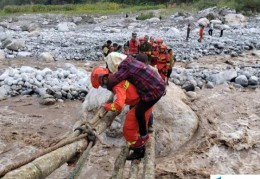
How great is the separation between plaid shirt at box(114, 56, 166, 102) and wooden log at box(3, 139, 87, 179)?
3.48 feet

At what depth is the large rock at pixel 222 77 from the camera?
1038cm

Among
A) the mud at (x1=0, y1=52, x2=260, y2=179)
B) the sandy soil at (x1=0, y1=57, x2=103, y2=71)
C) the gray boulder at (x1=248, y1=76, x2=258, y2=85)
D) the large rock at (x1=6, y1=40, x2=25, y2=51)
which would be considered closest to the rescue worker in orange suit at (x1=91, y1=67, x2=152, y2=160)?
the mud at (x1=0, y1=52, x2=260, y2=179)

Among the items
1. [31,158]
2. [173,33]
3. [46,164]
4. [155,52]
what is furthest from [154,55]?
[173,33]

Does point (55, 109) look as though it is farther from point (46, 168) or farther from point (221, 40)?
point (221, 40)

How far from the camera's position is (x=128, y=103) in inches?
189

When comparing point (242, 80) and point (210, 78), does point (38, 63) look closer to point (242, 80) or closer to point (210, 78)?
point (210, 78)

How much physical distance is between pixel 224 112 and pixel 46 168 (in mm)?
5613

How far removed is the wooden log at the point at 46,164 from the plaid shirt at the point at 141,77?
1.06 m

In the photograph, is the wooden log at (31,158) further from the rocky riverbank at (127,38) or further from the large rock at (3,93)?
the rocky riverbank at (127,38)

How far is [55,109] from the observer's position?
27.9 feet

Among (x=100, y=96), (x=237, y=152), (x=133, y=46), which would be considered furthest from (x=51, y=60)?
(x=237, y=152)

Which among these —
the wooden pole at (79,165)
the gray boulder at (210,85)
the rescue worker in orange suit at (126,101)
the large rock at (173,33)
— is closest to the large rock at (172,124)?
the rescue worker in orange suit at (126,101)

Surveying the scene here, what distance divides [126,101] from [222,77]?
20.5ft

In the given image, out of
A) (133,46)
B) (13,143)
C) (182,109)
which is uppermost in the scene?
(133,46)
